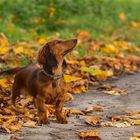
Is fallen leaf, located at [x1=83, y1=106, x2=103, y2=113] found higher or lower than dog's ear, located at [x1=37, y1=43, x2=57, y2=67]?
lower

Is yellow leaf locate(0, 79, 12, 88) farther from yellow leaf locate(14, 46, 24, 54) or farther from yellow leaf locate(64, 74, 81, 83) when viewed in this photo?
yellow leaf locate(14, 46, 24, 54)

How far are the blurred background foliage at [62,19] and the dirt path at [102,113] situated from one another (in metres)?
3.93

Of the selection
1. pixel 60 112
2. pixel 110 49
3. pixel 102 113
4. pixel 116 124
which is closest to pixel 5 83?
pixel 102 113

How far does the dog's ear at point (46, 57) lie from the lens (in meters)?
7.30

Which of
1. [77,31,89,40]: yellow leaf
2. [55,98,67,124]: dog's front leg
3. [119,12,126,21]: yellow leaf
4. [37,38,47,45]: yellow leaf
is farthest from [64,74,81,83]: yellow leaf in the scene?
[119,12,126,21]: yellow leaf

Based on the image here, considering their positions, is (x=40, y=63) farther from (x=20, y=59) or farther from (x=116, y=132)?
(x=20, y=59)

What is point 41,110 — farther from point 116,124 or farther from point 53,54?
point 116,124

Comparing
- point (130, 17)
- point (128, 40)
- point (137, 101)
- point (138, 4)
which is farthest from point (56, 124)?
point (138, 4)

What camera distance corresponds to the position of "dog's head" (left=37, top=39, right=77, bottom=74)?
7309 mm

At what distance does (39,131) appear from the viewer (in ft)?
→ 22.9

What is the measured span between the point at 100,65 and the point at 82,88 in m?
1.70

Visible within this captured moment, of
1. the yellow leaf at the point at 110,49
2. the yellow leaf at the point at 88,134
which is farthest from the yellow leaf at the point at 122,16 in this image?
the yellow leaf at the point at 88,134

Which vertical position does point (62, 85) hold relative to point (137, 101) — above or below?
above

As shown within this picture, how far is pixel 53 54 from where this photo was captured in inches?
289
